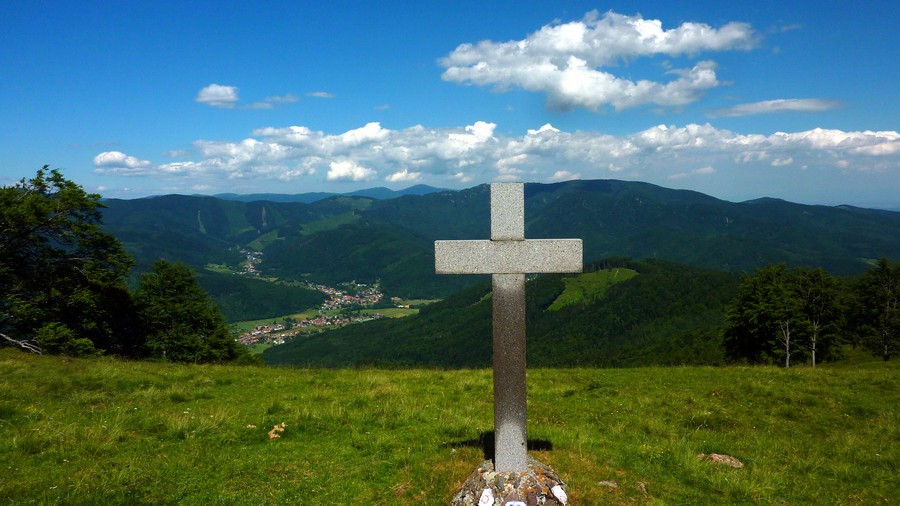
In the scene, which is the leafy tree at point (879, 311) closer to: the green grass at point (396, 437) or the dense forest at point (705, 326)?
the dense forest at point (705, 326)

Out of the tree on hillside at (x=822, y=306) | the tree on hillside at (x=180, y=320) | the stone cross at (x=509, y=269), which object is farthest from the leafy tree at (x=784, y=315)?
the tree on hillside at (x=180, y=320)

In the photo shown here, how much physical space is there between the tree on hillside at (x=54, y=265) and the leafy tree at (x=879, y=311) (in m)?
67.7

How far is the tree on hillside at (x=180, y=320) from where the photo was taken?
3381 centimetres

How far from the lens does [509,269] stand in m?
7.95

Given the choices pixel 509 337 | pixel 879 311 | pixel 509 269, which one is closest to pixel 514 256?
pixel 509 269

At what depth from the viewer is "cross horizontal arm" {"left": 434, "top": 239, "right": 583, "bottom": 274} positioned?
7.91 m

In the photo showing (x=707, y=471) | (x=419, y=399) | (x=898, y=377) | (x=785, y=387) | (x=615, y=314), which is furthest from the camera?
(x=615, y=314)

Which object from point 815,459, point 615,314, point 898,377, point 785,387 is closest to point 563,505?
point 815,459

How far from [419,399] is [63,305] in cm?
2313

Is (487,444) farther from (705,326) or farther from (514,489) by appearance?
(705,326)

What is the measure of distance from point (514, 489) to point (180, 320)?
119ft

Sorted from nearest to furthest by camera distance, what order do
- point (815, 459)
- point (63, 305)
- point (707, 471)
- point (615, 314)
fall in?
1. point (707, 471)
2. point (815, 459)
3. point (63, 305)
4. point (615, 314)

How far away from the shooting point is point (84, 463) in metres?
7.66

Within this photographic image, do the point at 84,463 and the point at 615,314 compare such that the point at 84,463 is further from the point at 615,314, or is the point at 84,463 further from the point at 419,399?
the point at 615,314
